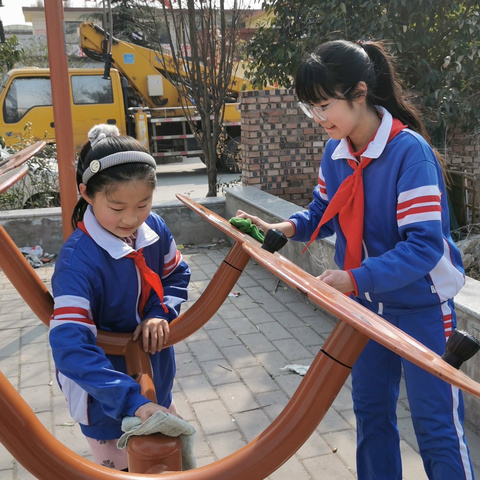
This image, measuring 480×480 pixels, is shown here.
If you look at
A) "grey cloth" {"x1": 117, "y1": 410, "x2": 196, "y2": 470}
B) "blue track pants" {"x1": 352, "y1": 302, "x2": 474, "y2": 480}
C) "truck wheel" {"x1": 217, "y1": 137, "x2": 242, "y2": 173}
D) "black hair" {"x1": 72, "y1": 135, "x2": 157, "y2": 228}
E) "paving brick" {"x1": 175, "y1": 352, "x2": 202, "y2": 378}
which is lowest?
"truck wheel" {"x1": 217, "y1": 137, "x2": 242, "y2": 173}

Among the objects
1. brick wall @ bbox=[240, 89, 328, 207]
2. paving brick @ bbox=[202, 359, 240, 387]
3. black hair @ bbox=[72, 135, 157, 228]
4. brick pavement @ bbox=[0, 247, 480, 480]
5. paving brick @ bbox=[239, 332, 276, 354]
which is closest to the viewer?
black hair @ bbox=[72, 135, 157, 228]

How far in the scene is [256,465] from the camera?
1.38 metres

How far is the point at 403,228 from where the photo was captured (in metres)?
1.85

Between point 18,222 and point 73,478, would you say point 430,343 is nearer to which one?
point 73,478

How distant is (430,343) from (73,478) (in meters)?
1.17

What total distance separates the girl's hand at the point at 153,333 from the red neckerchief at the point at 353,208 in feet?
2.20

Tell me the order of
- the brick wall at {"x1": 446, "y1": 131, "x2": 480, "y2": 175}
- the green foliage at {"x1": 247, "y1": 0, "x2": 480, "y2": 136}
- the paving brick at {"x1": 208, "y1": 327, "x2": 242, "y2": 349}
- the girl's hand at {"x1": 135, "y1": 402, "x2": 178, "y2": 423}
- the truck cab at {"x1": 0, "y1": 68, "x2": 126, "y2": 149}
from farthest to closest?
the truck cab at {"x1": 0, "y1": 68, "x2": 126, "y2": 149}, the brick wall at {"x1": 446, "y1": 131, "x2": 480, "y2": 175}, the green foliage at {"x1": 247, "y1": 0, "x2": 480, "y2": 136}, the paving brick at {"x1": 208, "y1": 327, "x2": 242, "y2": 349}, the girl's hand at {"x1": 135, "y1": 402, "x2": 178, "y2": 423}

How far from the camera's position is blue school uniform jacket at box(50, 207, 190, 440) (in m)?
1.50

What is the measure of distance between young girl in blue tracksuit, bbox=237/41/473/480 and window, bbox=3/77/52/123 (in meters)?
11.6

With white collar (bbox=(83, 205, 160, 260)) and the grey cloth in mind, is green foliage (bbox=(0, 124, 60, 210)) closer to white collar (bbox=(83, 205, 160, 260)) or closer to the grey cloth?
white collar (bbox=(83, 205, 160, 260))

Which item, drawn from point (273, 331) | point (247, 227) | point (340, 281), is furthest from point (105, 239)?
point (273, 331)

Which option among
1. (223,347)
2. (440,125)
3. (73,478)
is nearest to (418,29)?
(440,125)

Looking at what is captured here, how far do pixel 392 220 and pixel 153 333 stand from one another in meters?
0.85

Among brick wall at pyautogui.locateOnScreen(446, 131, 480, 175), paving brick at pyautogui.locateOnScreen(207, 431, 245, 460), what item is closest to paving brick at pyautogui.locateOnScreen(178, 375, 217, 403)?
paving brick at pyautogui.locateOnScreen(207, 431, 245, 460)
